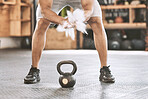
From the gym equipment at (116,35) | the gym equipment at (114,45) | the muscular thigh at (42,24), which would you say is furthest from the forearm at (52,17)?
the gym equipment at (116,35)

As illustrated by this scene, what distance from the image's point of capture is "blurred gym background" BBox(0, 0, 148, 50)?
630 centimetres

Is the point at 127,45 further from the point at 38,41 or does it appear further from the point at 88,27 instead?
the point at 38,41

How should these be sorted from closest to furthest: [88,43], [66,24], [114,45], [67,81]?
[66,24], [67,81], [114,45], [88,43]

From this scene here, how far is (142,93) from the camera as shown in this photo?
1521 millimetres

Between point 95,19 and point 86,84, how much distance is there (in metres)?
0.47

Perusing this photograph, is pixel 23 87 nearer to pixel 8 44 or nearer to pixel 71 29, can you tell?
pixel 71 29

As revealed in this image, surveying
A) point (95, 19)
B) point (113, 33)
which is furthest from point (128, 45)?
point (95, 19)

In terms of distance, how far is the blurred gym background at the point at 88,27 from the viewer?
6302 mm

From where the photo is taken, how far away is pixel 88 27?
6.50 meters

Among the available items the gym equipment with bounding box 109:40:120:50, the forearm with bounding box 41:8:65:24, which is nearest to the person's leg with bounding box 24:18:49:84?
the forearm with bounding box 41:8:65:24

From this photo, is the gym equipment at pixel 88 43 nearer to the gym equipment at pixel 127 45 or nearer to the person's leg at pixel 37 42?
the gym equipment at pixel 127 45

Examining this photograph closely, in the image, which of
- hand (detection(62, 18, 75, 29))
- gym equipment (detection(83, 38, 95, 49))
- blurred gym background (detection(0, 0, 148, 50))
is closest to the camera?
hand (detection(62, 18, 75, 29))

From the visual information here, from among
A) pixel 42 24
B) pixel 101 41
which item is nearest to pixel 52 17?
pixel 42 24

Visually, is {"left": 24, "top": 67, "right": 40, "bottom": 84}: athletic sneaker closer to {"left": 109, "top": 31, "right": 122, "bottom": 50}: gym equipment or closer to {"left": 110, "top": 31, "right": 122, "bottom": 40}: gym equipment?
{"left": 109, "top": 31, "right": 122, "bottom": 50}: gym equipment
